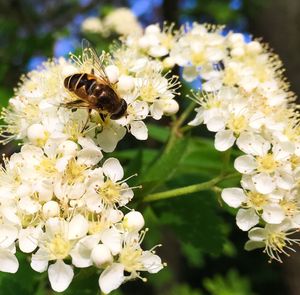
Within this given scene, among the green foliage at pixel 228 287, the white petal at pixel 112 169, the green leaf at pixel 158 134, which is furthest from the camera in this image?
the green foliage at pixel 228 287

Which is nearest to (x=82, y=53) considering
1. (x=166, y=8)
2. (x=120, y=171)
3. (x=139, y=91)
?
(x=139, y=91)

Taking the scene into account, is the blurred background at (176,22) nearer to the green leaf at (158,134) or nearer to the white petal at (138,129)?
the green leaf at (158,134)

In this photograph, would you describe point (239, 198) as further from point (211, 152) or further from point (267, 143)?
point (211, 152)

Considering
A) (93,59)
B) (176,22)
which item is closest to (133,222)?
(93,59)

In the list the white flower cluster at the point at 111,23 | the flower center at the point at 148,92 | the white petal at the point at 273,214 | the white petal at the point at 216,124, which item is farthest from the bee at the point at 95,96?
the white flower cluster at the point at 111,23

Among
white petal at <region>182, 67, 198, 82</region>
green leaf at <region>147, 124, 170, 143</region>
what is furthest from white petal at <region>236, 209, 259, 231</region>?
green leaf at <region>147, 124, 170, 143</region>

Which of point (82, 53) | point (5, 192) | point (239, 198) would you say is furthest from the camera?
point (82, 53)
